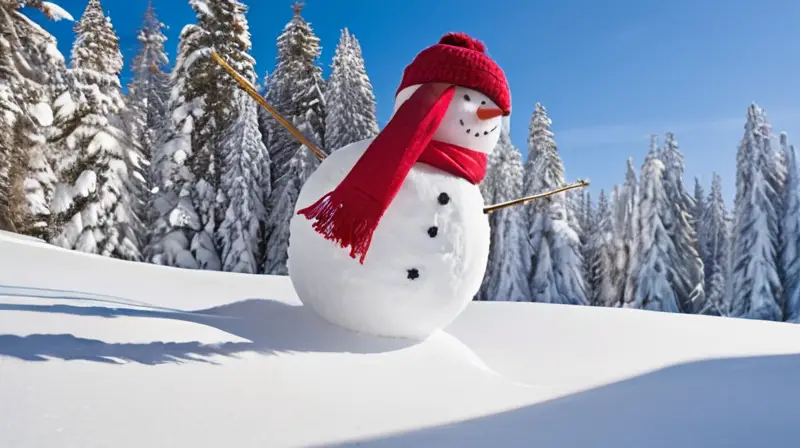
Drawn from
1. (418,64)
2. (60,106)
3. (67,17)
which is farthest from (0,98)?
(418,64)

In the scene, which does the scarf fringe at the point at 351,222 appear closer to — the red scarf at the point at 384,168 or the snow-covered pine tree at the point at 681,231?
the red scarf at the point at 384,168

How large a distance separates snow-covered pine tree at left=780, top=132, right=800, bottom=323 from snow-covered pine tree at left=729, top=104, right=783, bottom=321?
325 millimetres

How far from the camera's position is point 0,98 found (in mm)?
11711

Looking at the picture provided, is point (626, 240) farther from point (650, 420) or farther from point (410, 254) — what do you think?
point (650, 420)

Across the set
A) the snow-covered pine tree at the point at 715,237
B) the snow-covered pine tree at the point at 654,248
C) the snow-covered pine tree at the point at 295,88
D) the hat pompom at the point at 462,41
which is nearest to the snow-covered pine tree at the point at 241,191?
the snow-covered pine tree at the point at 295,88

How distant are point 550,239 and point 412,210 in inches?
753

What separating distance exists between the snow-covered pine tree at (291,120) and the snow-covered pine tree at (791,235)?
657 inches

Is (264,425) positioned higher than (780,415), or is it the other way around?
(780,415)

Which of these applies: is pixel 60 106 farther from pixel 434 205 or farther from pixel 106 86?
pixel 434 205

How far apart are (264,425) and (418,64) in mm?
3086

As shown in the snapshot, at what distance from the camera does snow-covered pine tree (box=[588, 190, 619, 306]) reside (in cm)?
2594

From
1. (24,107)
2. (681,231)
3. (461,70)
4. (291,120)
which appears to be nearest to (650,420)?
(461,70)

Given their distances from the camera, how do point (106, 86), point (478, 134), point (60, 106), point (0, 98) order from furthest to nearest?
point (106, 86), point (60, 106), point (0, 98), point (478, 134)

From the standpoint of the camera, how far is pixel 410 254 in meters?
4.09
